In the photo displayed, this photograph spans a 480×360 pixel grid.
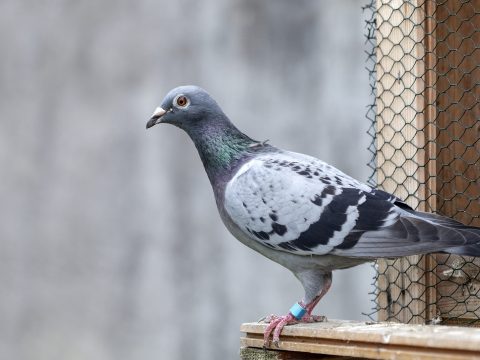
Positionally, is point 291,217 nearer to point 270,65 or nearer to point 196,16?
point 270,65

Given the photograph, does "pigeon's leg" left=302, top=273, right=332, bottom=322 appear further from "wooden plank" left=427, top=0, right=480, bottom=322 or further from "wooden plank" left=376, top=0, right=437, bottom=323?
"wooden plank" left=427, top=0, right=480, bottom=322

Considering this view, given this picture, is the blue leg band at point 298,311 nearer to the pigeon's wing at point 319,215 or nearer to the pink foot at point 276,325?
the pink foot at point 276,325

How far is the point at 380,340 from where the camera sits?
2605mm

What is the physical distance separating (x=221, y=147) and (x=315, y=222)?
593 mm

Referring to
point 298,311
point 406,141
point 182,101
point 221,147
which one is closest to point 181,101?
point 182,101

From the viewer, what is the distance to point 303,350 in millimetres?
3043

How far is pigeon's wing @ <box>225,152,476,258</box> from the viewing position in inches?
137

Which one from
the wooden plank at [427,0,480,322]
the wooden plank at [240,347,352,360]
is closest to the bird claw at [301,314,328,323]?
the wooden plank at [240,347,352,360]

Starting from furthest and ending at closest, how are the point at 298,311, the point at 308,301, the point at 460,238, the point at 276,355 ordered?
the point at 308,301 < the point at 298,311 < the point at 460,238 < the point at 276,355

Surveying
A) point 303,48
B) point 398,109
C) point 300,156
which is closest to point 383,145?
point 398,109

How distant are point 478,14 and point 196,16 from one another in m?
3.28

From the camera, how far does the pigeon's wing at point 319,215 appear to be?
348cm

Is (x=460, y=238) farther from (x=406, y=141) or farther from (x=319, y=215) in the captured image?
(x=406, y=141)

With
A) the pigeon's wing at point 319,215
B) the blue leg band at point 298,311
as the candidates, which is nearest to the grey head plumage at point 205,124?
the pigeon's wing at point 319,215
